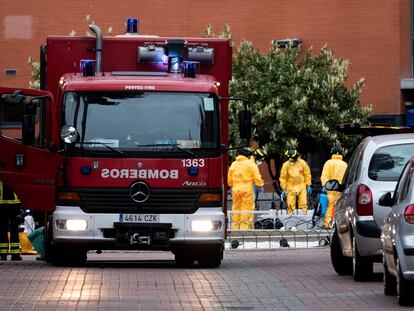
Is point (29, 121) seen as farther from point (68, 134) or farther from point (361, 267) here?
point (361, 267)

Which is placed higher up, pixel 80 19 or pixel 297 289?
pixel 80 19

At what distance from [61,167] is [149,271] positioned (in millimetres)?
1770

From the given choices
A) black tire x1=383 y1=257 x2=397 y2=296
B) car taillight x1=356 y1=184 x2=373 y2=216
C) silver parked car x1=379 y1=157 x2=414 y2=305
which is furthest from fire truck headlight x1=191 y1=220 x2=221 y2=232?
silver parked car x1=379 y1=157 x2=414 y2=305

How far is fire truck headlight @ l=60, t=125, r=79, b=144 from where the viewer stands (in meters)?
19.6

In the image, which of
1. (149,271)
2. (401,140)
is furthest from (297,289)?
(149,271)

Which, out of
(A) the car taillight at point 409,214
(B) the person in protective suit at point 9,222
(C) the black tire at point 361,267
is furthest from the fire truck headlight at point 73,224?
(A) the car taillight at point 409,214

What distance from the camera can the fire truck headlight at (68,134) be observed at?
64.4 ft

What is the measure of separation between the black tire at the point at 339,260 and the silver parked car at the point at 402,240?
11.4 feet

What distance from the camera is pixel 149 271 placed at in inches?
773

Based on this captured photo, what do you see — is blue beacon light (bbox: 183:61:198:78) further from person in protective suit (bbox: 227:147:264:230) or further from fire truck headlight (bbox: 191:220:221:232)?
person in protective suit (bbox: 227:147:264:230)

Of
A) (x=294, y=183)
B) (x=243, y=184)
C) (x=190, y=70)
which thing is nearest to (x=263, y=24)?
(x=294, y=183)

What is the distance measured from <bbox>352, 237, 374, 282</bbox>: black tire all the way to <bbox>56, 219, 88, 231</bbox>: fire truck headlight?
4.11 metres

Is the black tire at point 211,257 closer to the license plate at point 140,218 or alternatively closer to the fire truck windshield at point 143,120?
the license plate at point 140,218

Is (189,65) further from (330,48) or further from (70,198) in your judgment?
(330,48)
